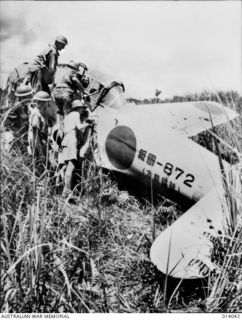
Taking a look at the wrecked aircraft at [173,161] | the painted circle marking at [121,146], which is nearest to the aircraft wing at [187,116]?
the wrecked aircraft at [173,161]

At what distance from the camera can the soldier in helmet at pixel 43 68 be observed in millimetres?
4141

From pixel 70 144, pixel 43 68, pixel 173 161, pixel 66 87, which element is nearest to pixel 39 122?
pixel 70 144

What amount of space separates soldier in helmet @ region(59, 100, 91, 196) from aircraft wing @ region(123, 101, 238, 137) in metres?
0.60

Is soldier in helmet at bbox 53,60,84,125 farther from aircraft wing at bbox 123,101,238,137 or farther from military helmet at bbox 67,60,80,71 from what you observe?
aircraft wing at bbox 123,101,238,137

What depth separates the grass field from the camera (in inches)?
77.9

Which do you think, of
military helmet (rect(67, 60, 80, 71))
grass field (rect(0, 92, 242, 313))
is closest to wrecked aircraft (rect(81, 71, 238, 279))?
grass field (rect(0, 92, 242, 313))

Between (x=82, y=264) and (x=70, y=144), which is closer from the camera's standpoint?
(x=82, y=264)

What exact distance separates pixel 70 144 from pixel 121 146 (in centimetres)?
49

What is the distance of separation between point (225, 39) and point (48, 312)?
261 cm

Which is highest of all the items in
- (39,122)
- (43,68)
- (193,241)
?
(43,68)

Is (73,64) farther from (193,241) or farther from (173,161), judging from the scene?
(193,241)

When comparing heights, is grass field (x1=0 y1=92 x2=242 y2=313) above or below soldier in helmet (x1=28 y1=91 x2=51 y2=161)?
below

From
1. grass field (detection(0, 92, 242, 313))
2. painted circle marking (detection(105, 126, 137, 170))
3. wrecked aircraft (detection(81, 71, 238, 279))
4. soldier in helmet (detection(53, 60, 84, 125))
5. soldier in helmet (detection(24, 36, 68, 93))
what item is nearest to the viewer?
grass field (detection(0, 92, 242, 313))

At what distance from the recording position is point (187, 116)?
3.26 m
